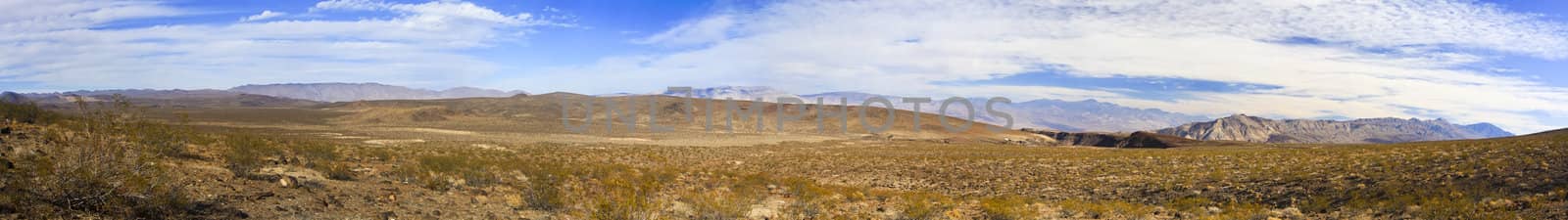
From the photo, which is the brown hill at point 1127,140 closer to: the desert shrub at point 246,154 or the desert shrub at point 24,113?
the desert shrub at point 246,154

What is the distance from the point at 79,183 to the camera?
21.5 ft

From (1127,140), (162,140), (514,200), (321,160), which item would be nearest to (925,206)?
(514,200)

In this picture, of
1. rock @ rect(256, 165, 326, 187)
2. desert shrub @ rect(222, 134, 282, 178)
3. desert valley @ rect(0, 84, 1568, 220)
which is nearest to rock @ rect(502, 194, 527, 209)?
desert valley @ rect(0, 84, 1568, 220)

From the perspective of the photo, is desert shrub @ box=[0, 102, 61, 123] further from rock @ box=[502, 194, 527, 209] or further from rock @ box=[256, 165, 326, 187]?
rock @ box=[502, 194, 527, 209]

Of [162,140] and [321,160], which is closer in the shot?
[162,140]

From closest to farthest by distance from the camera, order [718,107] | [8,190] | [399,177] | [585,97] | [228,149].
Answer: [8,190], [399,177], [228,149], [718,107], [585,97]

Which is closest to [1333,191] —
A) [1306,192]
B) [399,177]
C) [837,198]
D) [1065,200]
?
[1306,192]

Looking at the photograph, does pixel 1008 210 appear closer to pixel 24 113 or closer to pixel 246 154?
pixel 246 154

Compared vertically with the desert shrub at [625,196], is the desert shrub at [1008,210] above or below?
below

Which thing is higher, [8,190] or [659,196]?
[8,190]

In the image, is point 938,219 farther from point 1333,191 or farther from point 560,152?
point 560,152

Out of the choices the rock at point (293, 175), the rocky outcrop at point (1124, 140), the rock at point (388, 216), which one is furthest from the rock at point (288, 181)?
the rocky outcrop at point (1124, 140)

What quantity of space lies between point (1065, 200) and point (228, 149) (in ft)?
54.3

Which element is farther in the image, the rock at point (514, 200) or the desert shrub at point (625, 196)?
the rock at point (514, 200)
